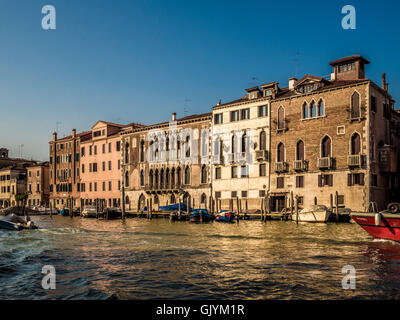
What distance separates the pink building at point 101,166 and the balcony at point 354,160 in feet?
100

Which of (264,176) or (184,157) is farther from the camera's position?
(184,157)

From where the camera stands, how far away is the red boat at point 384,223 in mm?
18359

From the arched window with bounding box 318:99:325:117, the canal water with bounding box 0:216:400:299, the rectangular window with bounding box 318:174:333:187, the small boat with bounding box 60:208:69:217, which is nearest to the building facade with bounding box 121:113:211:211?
the small boat with bounding box 60:208:69:217

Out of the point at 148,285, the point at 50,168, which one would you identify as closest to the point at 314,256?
the point at 148,285

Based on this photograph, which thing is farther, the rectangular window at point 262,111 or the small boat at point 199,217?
the rectangular window at point 262,111

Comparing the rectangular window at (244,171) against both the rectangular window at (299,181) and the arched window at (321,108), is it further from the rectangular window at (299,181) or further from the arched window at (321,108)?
the arched window at (321,108)

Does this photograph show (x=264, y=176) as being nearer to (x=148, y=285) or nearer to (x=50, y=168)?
(x=148, y=285)

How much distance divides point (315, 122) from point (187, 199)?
17.4m

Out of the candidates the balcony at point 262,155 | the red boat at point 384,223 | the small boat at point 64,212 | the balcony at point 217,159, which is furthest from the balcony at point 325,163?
the small boat at point 64,212

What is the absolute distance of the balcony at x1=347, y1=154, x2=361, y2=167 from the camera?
1345 inches

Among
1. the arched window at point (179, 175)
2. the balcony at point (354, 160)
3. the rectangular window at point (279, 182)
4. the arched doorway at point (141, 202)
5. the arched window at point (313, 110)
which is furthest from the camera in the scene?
the arched doorway at point (141, 202)

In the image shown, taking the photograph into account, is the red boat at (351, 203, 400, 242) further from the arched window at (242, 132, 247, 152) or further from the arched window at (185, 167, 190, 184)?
the arched window at (185, 167, 190, 184)

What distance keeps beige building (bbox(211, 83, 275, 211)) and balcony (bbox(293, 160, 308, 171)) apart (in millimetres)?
3329

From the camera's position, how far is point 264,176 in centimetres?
4103
